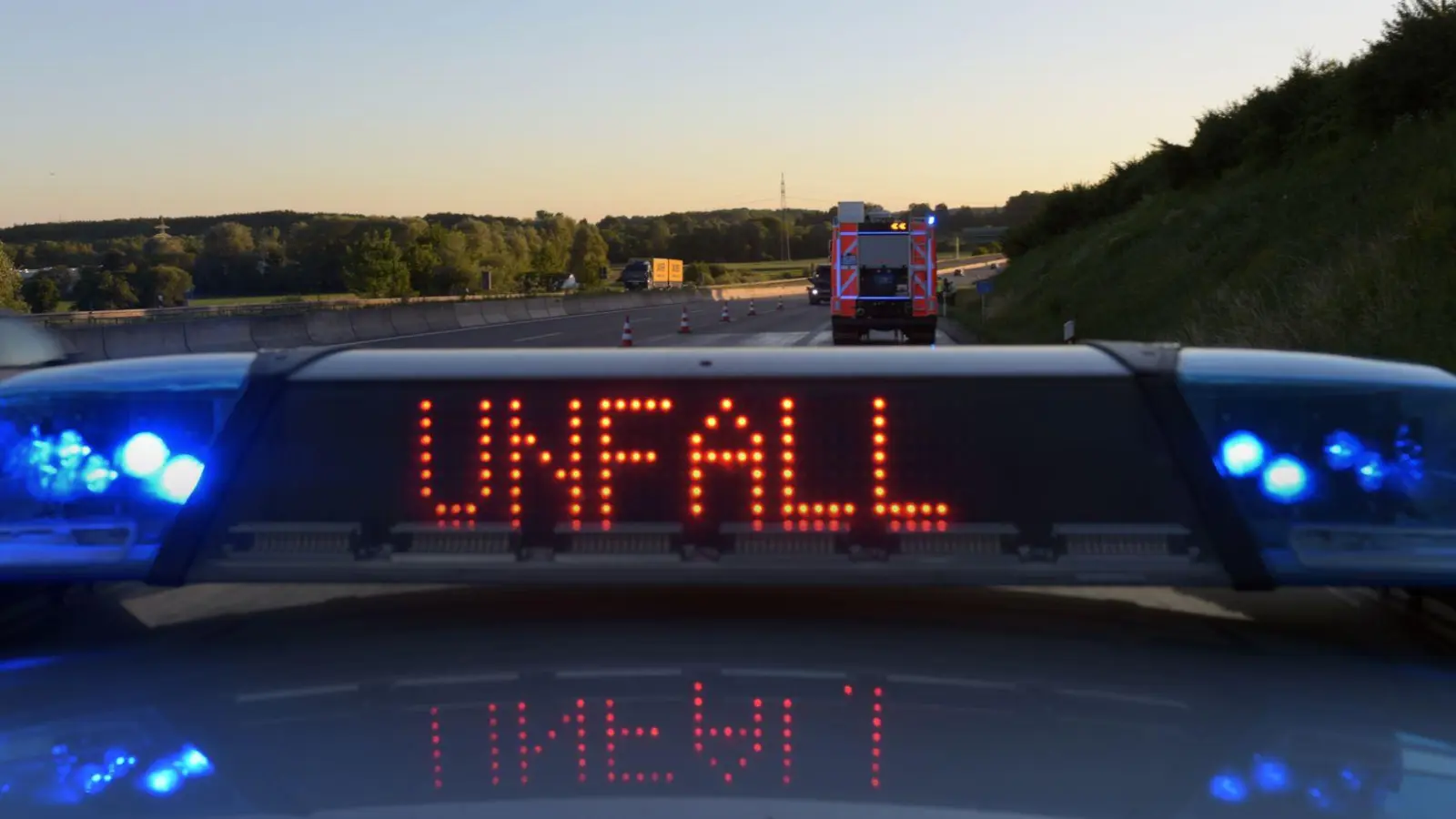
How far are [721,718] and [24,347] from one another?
13.5 meters

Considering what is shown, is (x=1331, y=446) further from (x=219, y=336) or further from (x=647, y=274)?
(x=647, y=274)

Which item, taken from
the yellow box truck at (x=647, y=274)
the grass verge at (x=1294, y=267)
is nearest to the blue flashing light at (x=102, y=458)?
the grass verge at (x=1294, y=267)

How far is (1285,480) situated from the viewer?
12.7 ft

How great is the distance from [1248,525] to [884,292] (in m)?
27.2

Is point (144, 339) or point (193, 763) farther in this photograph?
point (144, 339)

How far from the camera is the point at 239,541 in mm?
3918

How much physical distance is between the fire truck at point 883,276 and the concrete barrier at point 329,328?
13.2m

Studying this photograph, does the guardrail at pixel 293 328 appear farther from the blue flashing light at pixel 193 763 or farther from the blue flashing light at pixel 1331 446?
the blue flashing light at pixel 1331 446

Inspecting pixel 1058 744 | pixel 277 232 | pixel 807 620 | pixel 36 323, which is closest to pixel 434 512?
pixel 807 620

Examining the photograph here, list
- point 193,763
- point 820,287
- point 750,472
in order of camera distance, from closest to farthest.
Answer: point 193,763 < point 750,472 < point 820,287

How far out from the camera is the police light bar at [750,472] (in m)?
3.83

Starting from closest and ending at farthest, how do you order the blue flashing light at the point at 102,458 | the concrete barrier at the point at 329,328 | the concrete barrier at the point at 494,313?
the blue flashing light at the point at 102,458, the concrete barrier at the point at 329,328, the concrete barrier at the point at 494,313

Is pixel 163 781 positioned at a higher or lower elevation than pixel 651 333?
higher

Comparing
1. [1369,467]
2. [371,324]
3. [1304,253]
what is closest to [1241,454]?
[1369,467]
